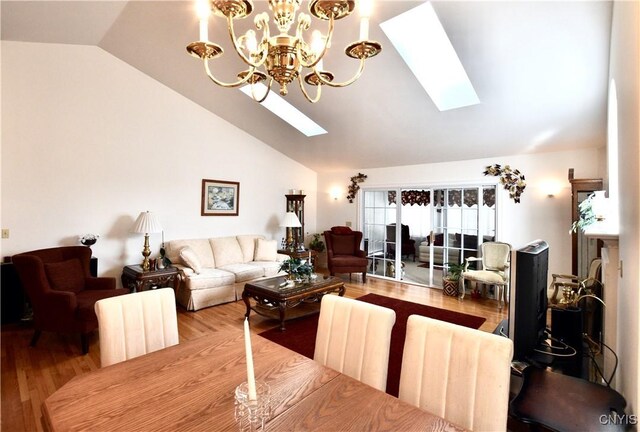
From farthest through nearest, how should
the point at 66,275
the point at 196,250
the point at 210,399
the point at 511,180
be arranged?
the point at 196,250 → the point at 511,180 → the point at 66,275 → the point at 210,399

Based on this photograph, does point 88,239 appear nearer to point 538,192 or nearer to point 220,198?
point 220,198

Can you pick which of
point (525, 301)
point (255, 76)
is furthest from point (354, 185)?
point (525, 301)

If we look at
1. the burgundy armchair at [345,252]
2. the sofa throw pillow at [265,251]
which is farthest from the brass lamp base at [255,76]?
the burgundy armchair at [345,252]

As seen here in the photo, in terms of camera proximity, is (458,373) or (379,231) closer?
(458,373)

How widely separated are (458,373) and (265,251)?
4.42m

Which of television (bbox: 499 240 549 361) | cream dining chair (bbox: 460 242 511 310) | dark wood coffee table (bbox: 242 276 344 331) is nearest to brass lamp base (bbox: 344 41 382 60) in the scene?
television (bbox: 499 240 549 361)

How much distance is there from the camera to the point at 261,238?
18.6 feet

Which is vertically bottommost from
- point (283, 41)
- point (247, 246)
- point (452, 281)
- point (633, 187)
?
point (452, 281)

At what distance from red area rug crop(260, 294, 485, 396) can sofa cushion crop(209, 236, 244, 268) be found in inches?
70.4

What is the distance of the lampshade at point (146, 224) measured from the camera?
4027 mm

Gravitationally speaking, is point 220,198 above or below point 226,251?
above

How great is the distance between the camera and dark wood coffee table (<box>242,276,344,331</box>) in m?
3.48

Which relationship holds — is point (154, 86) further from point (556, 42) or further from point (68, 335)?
point (556, 42)

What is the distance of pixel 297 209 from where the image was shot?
6355 mm
